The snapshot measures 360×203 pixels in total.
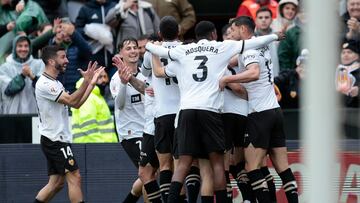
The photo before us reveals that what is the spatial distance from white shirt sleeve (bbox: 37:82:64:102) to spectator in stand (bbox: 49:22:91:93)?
3.03m

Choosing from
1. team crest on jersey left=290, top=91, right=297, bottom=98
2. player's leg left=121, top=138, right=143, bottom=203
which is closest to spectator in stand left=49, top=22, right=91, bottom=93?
player's leg left=121, top=138, right=143, bottom=203

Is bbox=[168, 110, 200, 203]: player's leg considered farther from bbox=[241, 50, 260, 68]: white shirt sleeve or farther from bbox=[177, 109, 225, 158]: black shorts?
bbox=[241, 50, 260, 68]: white shirt sleeve

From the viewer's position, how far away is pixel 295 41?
13727 millimetres

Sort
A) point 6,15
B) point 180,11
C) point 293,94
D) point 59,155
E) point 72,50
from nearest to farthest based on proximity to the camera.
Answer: point 59,155 → point 293,94 → point 72,50 → point 180,11 → point 6,15

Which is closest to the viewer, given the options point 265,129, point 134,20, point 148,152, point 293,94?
point 265,129

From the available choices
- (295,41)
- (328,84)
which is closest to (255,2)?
(295,41)

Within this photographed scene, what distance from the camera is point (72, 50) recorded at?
14.4 m

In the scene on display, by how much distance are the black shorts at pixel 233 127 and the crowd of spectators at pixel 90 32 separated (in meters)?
2.85

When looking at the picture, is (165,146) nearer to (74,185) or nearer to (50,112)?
(74,185)

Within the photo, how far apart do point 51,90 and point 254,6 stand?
4.49 meters

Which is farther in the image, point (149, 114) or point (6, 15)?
point (6, 15)

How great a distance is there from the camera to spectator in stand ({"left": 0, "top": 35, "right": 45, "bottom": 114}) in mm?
13617

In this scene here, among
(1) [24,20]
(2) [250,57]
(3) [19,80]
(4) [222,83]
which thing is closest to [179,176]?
(4) [222,83]

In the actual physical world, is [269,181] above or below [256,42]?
below
